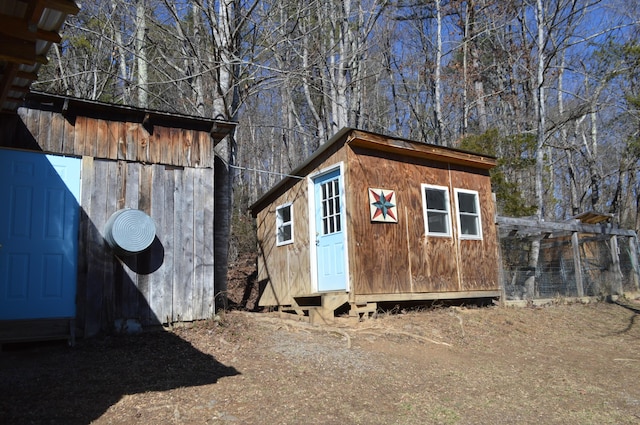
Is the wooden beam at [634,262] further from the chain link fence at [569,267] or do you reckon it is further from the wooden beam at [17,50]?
the wooden beam at [17,50]

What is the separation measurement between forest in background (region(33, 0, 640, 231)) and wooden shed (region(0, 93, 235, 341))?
8.69 feet

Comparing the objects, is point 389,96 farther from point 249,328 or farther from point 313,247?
point 249,328

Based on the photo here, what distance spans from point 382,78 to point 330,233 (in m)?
14.4

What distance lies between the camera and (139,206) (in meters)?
7.02

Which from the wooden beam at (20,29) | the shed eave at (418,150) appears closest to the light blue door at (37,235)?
the wooden beam at (20,29)

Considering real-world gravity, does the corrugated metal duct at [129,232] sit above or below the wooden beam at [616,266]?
above

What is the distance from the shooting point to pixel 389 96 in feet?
74.0

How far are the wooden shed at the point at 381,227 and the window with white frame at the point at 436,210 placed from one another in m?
0.02

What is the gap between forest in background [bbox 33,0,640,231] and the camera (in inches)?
425

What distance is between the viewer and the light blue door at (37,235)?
6102mm

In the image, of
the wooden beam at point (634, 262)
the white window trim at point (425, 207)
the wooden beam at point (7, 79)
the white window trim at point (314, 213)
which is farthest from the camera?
the wooden beam at point (634, 262)

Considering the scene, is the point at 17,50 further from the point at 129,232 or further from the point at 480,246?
the point at 480,246

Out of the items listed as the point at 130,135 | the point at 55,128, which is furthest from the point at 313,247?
the point at 55,128

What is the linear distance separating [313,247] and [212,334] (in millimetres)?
3224
